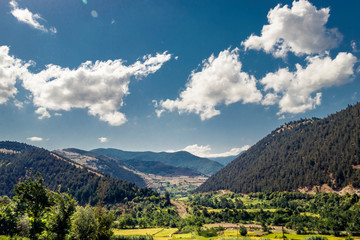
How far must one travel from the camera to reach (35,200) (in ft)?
161

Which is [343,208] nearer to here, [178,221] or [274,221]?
[274,221]

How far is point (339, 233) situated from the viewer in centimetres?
13638

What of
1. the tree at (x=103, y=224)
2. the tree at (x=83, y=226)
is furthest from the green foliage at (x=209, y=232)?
the tree at (x=83, y=226)

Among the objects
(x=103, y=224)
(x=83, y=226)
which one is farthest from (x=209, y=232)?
(x=83, y=226)

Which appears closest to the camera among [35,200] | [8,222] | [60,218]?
[60,218]

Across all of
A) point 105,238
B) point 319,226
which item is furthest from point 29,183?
point 319,226

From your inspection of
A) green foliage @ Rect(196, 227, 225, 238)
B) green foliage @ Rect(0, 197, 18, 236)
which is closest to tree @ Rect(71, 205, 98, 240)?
green foliage @ Rect(0, 197, 18, 236)

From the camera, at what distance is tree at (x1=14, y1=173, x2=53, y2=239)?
4791cm

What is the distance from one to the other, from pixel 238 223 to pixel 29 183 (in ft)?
602

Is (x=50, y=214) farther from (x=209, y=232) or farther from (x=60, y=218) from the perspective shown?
(x=209, y=232)

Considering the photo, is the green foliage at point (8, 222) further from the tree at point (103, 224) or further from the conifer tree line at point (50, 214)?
the conifer tree line at point (50, 214)

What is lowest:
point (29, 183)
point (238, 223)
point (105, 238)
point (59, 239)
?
point (238, 223)

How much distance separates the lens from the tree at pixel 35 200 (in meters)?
47.9

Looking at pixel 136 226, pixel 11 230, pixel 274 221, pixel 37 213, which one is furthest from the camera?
pixel 136 226
